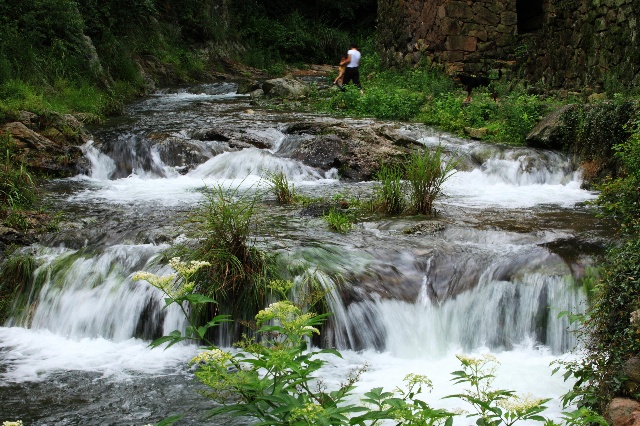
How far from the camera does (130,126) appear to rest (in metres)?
14.5

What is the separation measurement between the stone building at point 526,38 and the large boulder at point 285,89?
3.06 metres

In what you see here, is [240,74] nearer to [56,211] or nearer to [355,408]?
[56,211]

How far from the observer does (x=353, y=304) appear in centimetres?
664

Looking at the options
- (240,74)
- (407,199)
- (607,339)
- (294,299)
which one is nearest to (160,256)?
(294,299)

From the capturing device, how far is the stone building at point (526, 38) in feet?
42.2

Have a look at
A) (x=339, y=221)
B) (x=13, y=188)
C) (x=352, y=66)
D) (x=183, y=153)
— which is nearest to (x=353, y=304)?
(x=339, y=221)

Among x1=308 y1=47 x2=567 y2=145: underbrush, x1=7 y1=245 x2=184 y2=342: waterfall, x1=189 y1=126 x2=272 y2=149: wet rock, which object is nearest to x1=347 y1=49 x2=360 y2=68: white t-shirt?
x1=308 y1=47 x2=567 y2=145: underbrush

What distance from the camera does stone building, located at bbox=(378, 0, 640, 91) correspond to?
12.9 meters

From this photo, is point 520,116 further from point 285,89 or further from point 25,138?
point 25,138

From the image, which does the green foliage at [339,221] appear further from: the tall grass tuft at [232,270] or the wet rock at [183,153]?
the wet rock at [183,153]

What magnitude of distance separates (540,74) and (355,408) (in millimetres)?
13936

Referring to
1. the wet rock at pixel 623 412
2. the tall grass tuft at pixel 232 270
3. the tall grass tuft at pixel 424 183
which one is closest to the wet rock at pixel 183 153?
the tall grass tuft at pixel 424 183

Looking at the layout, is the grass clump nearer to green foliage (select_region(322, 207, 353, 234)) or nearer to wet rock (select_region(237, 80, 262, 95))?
green foliage (select_region(322, 207, 353, 234))

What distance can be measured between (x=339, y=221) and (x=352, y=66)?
35.2 ft
